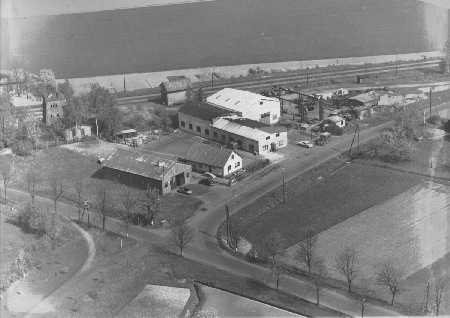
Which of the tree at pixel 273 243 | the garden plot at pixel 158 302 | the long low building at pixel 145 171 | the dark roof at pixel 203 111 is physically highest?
the dark roof at pixel 203 111

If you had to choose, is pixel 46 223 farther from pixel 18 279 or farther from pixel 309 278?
pixel 309 278

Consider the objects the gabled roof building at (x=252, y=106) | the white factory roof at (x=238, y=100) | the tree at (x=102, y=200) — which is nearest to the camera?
the tree at (x=102, y=200)

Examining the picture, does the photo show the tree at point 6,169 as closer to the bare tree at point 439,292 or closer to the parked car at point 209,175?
the parked car at point 209,175

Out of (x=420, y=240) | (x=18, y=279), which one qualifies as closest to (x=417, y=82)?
(x=420, y=240)

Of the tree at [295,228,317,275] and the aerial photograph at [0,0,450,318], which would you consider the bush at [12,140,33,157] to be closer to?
the aerial photograph at [0,0,450,318]

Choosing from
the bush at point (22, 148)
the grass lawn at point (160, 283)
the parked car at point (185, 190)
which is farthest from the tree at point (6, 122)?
the grass lawn at point (160, 283)

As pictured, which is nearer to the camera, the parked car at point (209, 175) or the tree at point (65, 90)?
the parked car at point (209, 175)
